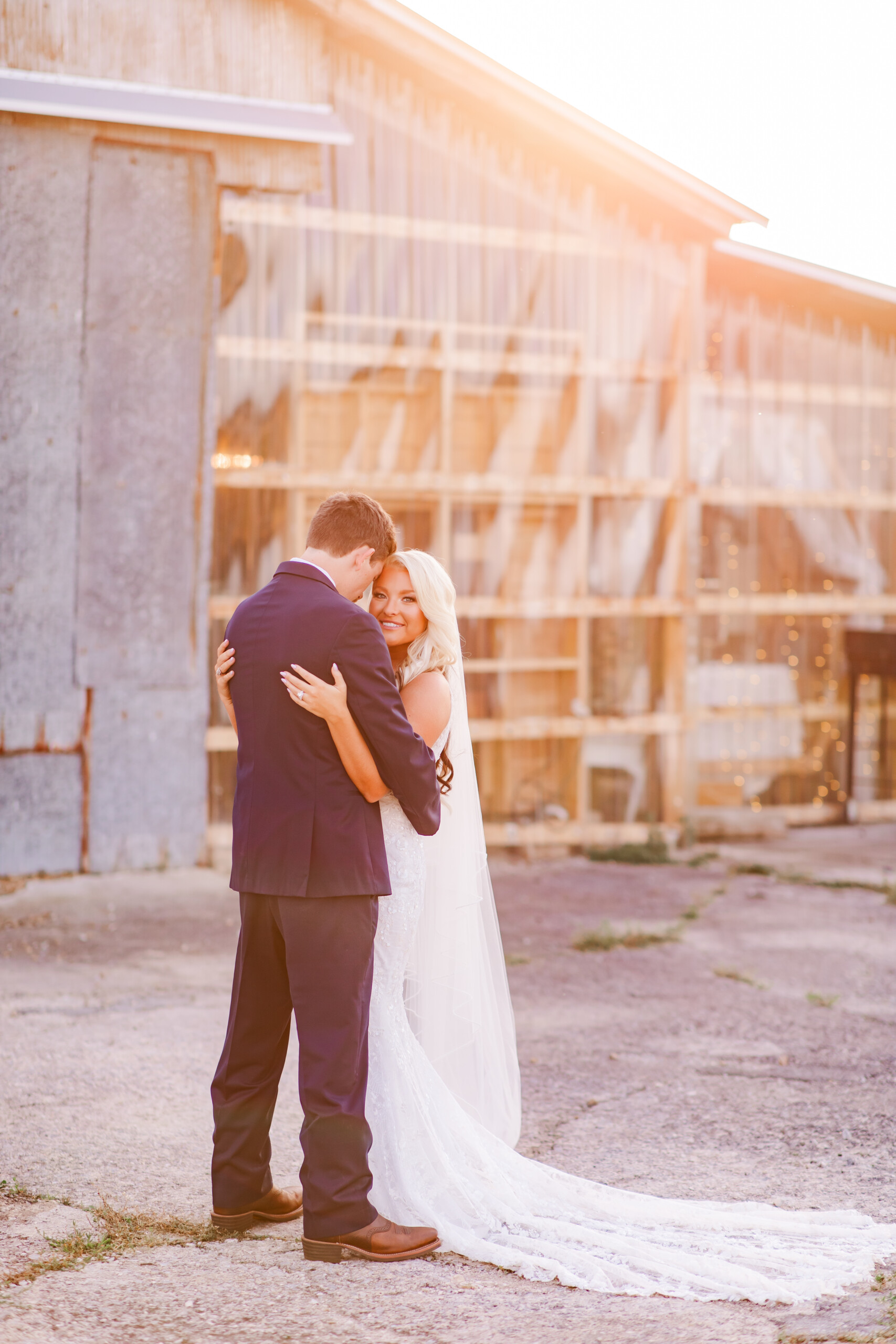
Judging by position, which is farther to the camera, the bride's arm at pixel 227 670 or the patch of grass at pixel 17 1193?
the patch of grass at pixel 17 1193

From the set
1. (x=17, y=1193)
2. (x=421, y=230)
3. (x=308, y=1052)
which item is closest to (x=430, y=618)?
(x=308, y=1052)

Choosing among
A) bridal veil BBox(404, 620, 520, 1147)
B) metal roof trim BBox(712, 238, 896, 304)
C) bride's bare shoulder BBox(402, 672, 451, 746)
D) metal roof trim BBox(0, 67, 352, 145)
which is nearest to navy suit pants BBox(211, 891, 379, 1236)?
bridal veil BBox(404, 620, 520, 1147)

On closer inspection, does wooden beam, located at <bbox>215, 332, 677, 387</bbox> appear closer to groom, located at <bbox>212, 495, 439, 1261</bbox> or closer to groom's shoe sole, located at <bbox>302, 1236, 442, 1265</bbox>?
groom, located at <bbox>212, 495, 439, 1261</bbox>

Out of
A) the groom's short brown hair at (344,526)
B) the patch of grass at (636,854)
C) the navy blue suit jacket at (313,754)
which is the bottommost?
the patch of grass at (636,854)

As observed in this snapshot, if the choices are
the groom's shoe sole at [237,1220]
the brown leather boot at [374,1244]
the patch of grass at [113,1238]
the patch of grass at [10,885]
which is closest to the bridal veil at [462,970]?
the brown leather boot at [374,1244]

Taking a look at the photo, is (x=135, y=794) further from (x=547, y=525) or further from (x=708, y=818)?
(x=708, y=818)

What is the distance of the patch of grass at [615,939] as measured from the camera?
739 cm

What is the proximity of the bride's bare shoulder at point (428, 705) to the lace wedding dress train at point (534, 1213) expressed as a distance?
0.11m

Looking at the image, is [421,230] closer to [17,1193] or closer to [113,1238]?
[17,1193]

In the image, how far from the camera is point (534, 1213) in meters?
3.72

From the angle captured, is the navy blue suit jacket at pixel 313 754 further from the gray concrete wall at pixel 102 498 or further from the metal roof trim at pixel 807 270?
the metal roof trim at pixel 807 270

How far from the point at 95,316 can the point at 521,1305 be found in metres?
7.01

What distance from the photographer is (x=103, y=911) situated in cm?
792

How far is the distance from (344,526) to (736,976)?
4.12 m
